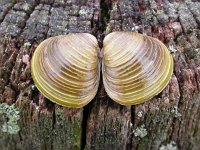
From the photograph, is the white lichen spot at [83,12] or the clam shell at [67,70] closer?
the clam shell at [67,70]

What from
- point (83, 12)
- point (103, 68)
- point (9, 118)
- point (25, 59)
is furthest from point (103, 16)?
point (9, 118)

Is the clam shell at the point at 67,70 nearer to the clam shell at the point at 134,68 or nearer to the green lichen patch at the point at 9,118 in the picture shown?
the clam shell at the point at 134,68

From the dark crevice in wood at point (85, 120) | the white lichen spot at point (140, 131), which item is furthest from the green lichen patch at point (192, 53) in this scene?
the dark crevice in wood at point (85, 120)

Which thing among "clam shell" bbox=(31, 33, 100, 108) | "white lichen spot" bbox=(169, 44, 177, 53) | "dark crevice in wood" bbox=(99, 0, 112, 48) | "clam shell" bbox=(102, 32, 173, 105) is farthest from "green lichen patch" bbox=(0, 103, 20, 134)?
"white lichen spot" bbox=(169, 44, 177, 53)

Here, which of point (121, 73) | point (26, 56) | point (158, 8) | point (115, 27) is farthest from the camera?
point (158, 8)

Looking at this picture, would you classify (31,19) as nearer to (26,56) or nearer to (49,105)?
(26,56)

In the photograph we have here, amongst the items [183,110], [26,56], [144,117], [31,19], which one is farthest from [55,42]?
[183,110]

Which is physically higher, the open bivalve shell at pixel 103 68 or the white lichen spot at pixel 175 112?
the open bivalve shell at pixel 103 68
